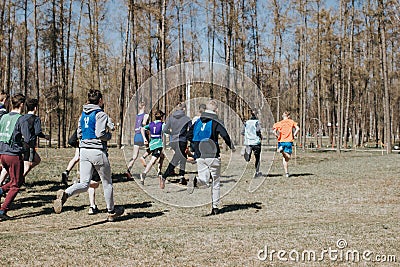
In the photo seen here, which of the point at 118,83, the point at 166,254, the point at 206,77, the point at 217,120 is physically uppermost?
the point at 118,83

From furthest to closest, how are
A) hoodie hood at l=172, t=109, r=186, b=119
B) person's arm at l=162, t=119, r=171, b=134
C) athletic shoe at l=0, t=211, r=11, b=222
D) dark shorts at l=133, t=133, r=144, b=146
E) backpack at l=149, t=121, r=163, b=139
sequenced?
dark shorts at l=133, t=133, r=144, b=146 → backpack at l=149, t=121, r=163, b=139 → person's arm at l=162, t=119, r=171, b=134 → hoodie hood at l=172, t=109, r=186, b=119 → athletic shoe at l=0, t=211, r=11, b=222

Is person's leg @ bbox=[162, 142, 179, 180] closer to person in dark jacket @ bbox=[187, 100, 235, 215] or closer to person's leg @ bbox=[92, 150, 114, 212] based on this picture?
person in dark jacket @ bbox=[187, 100, 235, 215]

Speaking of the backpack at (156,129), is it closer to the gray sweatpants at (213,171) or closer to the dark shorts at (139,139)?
the dark shorts at (139,139)

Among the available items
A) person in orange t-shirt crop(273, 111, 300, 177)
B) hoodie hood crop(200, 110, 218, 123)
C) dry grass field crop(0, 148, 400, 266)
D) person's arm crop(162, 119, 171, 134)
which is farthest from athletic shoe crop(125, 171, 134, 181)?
hoodie hood crop(200, 110, 218, 123)

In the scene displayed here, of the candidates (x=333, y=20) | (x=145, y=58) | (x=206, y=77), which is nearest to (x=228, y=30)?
(x=145, y=58)

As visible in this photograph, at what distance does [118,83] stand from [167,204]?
45.1 m

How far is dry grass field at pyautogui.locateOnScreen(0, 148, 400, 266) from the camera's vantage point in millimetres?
6363

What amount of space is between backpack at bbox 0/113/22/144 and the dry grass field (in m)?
1.57

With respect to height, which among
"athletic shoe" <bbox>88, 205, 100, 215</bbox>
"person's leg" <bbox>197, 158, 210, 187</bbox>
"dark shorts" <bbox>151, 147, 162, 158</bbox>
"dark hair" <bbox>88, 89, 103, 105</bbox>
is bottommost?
"athletic shoe" <bbox>88, 205, 100, 215</bbox>

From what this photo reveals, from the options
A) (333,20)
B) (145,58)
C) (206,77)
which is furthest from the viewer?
(333,20)

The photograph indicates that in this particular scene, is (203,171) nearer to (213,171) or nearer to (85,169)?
(213,171)

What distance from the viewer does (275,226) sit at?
8.62 m

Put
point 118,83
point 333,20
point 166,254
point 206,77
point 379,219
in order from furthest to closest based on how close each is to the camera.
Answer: point 118,83 < point 333,20 < point 206,77 < point 379,219 < point 166,254

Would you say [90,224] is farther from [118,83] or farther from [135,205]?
[118,83]
